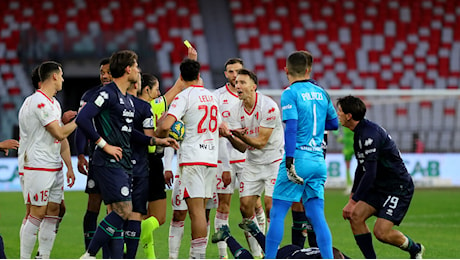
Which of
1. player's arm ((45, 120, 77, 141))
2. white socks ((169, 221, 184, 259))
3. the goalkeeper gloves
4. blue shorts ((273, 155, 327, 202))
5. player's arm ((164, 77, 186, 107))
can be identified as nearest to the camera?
the goalkeeper gloves

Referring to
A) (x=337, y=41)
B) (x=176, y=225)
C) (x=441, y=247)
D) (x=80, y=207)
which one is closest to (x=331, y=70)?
(x=337, y=41)

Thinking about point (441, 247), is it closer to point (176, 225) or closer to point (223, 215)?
point (223, 215)

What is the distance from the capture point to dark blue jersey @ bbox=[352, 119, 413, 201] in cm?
782

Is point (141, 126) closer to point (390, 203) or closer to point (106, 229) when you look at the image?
point (106, 229)

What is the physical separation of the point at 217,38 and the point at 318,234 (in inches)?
929

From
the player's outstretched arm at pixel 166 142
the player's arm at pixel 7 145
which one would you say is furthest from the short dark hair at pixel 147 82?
the player's arm at pixel 7 145

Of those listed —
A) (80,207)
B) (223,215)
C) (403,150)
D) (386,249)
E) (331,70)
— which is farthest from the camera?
(331,70)

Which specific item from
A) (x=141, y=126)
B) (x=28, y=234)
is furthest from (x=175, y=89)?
(x=28, y=234)

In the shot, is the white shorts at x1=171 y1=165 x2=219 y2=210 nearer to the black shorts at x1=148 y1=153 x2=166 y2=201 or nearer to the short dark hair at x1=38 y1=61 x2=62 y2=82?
the black shorts at x1=148 y1=153 x2=166 y2=201

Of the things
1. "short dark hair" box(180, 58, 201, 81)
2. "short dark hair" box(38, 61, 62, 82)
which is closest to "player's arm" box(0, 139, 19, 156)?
"short dark hair" box(38, 61, 62, 82)

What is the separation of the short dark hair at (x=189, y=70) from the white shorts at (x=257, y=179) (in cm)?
147

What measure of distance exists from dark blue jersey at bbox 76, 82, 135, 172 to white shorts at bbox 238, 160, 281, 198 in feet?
6.67

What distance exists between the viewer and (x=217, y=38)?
30.5 m

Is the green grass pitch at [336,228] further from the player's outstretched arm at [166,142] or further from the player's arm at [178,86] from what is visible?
the player's outstretched arm at [166,142]
